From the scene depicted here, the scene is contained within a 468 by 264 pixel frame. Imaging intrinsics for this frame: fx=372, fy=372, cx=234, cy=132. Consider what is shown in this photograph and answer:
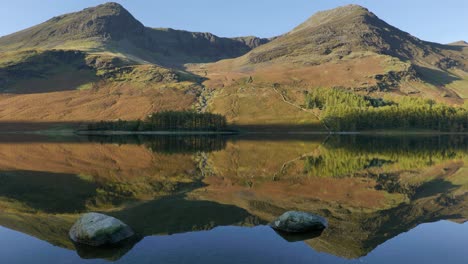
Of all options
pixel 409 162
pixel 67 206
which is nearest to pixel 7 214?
pixel 67 206

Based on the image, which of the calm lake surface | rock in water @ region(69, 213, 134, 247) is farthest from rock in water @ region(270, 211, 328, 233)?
rock in water @ region(69, 213, 134, 247)

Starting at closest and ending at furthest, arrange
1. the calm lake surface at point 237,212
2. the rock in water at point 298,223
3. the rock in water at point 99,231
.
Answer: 1. the calm lake surface at point 237,212
2. the rock in water at point 99,231
3. the rock in water at point 298,223

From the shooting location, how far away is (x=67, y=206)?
37031 mm

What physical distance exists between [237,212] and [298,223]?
8.05 meters

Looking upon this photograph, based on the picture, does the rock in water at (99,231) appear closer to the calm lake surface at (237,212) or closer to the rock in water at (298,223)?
the calm lake surface at (237,212)

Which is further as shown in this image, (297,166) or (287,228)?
(297,166)

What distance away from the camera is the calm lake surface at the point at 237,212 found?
24016 mm

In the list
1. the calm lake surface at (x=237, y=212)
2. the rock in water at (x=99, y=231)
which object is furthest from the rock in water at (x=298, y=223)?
the rock in water at (x=99, y=231)

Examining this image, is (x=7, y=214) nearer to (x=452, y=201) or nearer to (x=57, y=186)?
(x=57, y=186)

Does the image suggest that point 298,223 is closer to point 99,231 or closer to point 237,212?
point 237,212

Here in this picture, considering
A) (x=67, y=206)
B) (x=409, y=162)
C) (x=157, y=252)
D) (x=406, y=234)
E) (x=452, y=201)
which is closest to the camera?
(x=157, y=252)

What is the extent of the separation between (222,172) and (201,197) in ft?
70.5

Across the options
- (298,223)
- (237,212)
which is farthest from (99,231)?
(298,223)

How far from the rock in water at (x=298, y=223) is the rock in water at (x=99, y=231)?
11.3 m
